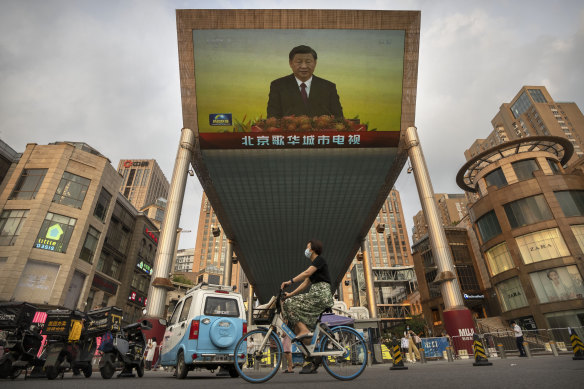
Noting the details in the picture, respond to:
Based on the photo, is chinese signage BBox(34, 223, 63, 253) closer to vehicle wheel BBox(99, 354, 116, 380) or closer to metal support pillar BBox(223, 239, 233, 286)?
metal support pillar BBox(223, 239, 233, 286)

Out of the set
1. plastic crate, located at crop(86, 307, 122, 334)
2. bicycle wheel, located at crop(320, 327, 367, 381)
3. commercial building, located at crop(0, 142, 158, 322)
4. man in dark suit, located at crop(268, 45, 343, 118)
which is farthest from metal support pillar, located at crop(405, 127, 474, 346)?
commercial building, located at crop(0, 142, 158, 322)

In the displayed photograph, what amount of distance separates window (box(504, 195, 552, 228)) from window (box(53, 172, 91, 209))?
4479 cm

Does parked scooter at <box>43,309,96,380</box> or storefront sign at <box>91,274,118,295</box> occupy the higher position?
storefront sign at <box>91,274,118,295</box>

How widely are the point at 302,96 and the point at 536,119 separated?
116 meters

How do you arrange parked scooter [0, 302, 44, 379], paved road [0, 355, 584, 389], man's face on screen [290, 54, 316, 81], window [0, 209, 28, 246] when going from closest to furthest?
1. paved road [0, 355, 584, 389]
2. parked scooter [0, 302, 44, 379]
3. man's face on screen [290, 54, 316, 81]
4. window [0, 209, 28, 246]

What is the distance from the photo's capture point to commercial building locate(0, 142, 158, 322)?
24.1m

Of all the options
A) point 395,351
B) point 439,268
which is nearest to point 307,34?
point 439,268

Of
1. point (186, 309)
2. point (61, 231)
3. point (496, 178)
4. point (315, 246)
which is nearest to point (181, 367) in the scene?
point (186, 309)

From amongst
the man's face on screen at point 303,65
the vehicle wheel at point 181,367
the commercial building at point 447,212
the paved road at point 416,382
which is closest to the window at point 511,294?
the man's face on screen at point 303,65

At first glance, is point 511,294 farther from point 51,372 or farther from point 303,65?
point 51,372

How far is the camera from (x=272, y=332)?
4.87m

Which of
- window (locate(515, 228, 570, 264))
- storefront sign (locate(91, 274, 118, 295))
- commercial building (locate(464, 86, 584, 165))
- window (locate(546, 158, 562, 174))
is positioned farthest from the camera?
commercial building (locate(464, 86, 584, 165))

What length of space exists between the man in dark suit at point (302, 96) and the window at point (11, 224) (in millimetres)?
22981

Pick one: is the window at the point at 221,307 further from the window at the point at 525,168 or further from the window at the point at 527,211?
the window at the point at 525,168
